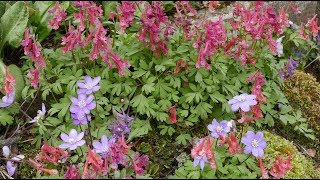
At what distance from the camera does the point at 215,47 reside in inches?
129

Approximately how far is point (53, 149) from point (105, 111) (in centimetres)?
58

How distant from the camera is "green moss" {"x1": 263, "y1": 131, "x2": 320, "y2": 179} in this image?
3064 millimetres

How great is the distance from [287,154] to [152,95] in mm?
1003

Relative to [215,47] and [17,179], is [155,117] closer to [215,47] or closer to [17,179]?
[215,47]

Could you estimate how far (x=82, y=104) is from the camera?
299cm

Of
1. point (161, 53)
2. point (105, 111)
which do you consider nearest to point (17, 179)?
point (105, 111)

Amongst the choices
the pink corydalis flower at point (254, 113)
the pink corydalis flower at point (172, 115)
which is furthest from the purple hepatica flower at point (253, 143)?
the pink corydalis flower at point (172, 115)

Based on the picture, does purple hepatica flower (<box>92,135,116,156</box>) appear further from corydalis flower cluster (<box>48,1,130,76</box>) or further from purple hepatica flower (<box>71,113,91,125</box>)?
corydalis flower cluster (<box>48,1,130,76</box>)

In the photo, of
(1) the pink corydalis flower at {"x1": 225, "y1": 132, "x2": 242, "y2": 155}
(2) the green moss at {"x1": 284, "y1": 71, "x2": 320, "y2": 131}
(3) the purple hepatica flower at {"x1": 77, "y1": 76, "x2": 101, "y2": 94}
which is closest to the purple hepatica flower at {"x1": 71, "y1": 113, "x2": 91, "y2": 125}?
(3) the purple hepatica flower at {"x1": 77, "y1": 76, "x2": 101, "y2": 94}

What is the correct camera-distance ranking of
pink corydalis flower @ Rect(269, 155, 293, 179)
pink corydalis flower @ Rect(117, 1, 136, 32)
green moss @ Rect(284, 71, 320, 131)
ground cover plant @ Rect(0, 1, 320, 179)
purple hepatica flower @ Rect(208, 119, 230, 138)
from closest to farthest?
pink corydalis flower @ Rect(269, 155, 293, 179), purple hepatica flower @ Rect(208, 119, 230, 138), ground cover plant @ Rect(0, 1, 320, 179), pink corydalis flower @ Rect(117, 1, 136, 32), green moss @ Rect(284, 71, 320, 131)

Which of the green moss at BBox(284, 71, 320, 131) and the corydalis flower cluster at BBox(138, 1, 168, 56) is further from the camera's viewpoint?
the green moss at BBox(284, 71, 320, 131)

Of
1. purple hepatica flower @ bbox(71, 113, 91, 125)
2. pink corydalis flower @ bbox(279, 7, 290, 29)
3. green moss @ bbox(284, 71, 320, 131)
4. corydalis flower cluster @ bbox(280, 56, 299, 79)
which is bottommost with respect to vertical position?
green moss @ bbox(284, 71, 320, 131)

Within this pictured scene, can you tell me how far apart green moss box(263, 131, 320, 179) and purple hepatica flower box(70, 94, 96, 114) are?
1.16 metres

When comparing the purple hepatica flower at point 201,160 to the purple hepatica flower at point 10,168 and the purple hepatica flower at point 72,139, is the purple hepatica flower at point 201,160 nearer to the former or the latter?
the purple hepatica flower at point 72,139
